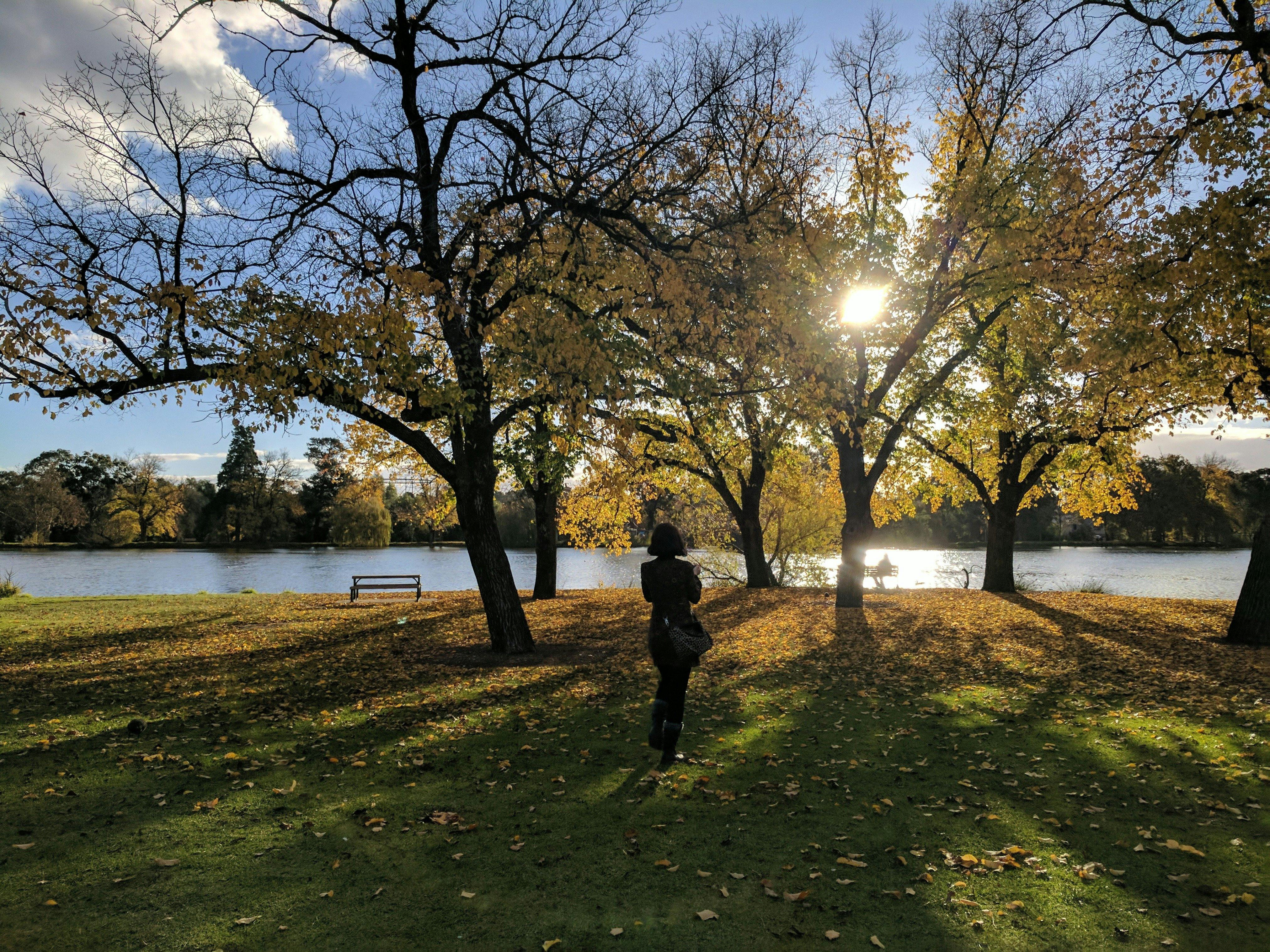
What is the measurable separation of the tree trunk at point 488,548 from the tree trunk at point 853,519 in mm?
8592

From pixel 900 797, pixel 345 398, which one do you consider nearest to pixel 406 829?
pixel 900 797

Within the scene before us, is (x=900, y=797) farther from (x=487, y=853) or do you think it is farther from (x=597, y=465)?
(x=597, y=465)

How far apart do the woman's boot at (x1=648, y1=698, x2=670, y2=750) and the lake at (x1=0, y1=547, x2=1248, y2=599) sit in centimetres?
2299

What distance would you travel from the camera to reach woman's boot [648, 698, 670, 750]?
614cm

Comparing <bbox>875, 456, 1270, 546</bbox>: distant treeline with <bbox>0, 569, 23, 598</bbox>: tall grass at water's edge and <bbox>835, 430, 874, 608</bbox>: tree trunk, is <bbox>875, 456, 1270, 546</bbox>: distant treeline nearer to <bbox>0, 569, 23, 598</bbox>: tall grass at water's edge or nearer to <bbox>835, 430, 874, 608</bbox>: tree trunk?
<bbox>835, 430, 874, 608</bbox>: tree trunk

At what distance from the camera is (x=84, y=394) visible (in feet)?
32.8

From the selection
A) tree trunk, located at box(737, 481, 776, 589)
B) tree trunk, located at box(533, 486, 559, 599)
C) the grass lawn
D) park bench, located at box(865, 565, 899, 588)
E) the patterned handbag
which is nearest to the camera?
the grass lawn

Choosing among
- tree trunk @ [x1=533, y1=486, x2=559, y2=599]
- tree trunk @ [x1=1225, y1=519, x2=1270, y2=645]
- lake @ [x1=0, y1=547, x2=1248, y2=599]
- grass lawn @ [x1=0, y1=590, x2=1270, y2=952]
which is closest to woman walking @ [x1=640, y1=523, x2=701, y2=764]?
grass lawn @ [x1=0, y1=590, x2=1270, y2=952]

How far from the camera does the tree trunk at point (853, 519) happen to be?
16.8m

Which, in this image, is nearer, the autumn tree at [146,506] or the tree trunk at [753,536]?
the tree trunk at [753,536]

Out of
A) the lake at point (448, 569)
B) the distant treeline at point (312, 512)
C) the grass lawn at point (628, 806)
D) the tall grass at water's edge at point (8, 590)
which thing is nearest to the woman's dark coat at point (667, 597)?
the grass lawn at point (628, 806)

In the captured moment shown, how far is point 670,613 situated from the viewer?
5852 mm

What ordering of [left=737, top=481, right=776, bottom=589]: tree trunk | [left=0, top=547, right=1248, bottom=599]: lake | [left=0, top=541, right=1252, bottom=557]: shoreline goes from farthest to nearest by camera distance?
[left=0, top=541, right=1252, bottom=557]: shoreline
[left=0, top=547, right=1248, bottom=599]: lake
[left=737, top=481, right=776, bottom=589]: tree trunk

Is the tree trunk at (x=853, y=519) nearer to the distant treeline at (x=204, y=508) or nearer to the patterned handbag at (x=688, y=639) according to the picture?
the patterned handbag at (x=688, y=639)
